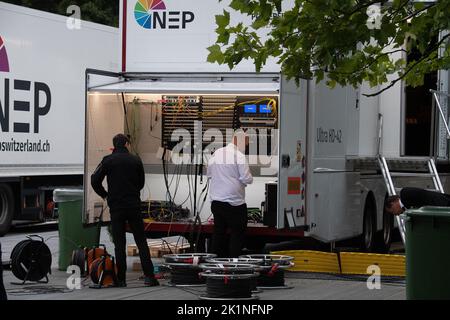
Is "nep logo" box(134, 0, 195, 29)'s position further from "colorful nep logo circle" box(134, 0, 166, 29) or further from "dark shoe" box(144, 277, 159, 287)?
"dark shoe" box(144, 277, 159, 287)

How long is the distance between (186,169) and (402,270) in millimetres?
3698

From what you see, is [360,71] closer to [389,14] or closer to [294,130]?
[389,14]

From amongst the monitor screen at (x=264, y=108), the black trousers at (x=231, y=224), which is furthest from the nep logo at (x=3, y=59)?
the black trousers at (x=231, y=224)

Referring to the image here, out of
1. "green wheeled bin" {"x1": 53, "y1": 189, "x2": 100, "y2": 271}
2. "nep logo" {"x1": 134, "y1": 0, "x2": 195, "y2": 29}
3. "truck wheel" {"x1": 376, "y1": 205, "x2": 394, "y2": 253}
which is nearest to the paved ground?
"green wheeled bin" {"x1": 53, "y1": 189, "x2": 100, "y2": 271}

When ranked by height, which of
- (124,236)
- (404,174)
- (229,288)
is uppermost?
(404,174)

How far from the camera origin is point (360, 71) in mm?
12148

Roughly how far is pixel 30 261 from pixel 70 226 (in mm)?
1601

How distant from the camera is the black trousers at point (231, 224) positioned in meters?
14.1

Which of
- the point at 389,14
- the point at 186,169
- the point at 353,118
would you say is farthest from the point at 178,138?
the point at 389,14

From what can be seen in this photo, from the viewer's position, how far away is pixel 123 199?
1370cm

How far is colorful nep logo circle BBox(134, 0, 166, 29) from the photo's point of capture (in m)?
15.6

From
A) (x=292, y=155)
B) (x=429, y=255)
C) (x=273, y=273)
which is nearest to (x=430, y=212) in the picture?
(x=429, y=255)

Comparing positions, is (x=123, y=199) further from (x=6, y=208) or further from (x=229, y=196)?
(x=6, y=208)

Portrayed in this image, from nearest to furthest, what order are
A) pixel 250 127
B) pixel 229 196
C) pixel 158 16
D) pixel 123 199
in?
pixel 123 199 → pixel 229 196 → pixel 158 16 → pixel 250 127
